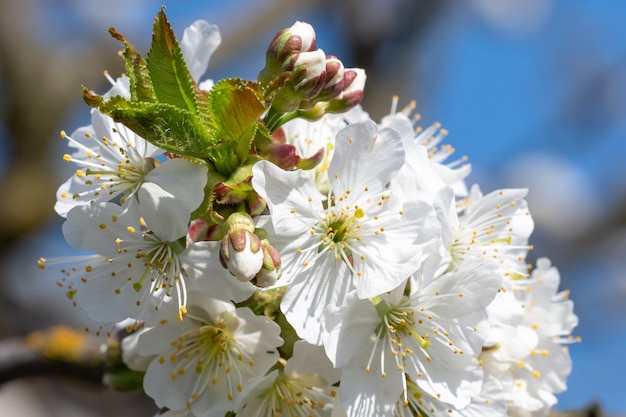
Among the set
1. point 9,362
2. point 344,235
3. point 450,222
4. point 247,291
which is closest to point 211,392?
point 247,291

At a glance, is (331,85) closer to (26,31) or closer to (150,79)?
(150,79)

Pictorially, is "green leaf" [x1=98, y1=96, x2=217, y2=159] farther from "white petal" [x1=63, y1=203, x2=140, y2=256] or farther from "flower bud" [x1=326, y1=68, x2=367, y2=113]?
"flower bud" [x1=326, y1=68, x2=367, y2=113]

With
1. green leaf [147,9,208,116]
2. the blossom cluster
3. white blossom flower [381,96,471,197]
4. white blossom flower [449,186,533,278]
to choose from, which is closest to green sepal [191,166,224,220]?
the blossom cluster

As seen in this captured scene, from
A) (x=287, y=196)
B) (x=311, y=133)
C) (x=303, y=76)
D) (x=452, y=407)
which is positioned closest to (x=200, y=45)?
(x=311, y=133)

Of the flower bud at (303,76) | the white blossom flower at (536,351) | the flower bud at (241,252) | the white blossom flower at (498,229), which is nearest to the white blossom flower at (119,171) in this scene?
the flower bud at (241,252)

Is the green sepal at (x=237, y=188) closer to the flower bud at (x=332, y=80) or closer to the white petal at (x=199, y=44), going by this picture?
the flower bud at (x=332, y=80)

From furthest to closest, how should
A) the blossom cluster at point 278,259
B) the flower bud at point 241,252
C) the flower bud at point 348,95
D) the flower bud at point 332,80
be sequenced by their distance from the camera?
the flower bud at point 348,95 < the flower bud at point 332,80 < the blossom cluster at point 278,259 < the flower bud at point 241,252

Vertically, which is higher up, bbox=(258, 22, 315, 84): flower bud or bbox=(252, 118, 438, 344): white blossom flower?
bbox=(258, 22, 315, 84): flower bud
